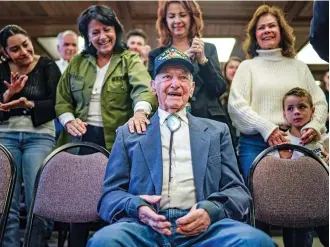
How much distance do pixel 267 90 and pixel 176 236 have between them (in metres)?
1.11

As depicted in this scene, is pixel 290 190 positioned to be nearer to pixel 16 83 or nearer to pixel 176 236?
pixel 176 236

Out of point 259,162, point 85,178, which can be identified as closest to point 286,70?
point 259,162

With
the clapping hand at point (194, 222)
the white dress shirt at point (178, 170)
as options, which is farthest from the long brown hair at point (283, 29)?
the clapping hand at point (194, 222)

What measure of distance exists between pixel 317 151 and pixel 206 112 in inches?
25.5

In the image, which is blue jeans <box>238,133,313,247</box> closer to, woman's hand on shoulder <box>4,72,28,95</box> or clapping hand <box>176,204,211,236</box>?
clapping hand <box>176,204,211,236</box>

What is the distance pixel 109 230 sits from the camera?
146cm

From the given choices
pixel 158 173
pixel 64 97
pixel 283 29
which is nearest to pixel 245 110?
pixel 283 29

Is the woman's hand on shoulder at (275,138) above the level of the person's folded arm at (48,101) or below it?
below

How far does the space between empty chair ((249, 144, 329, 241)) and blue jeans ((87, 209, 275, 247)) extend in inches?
17.5

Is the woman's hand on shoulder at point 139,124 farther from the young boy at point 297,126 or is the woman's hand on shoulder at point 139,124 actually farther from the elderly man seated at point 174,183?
the young boy at point 297,126

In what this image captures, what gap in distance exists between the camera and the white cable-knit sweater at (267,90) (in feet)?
7.45

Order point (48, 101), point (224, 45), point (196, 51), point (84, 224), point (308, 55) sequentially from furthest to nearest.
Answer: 1. point (308, 55)
2. point (224, 45)
3. point (48, 101)
4. point (196, 51)
5. point (84, 224)

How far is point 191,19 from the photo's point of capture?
7.77 feet

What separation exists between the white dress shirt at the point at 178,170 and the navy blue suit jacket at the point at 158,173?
26 mm
